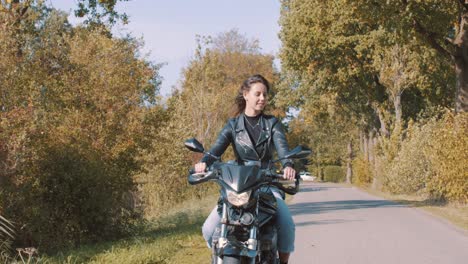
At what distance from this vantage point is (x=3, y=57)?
55.0 ft

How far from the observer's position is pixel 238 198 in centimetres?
515

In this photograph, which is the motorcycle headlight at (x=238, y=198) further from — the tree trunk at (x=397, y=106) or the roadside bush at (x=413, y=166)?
the tree trunk at (x=397, y=106)

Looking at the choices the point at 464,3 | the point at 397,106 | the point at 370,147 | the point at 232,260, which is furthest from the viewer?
the point at 370,147

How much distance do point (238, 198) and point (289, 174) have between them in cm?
62

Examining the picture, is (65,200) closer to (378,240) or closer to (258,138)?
(378,240)

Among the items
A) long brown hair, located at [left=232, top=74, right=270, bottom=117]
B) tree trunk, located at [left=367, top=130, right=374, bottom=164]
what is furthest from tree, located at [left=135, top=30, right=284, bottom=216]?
tree trunk, located at [left=367, top=130, right=374, bottom=164]

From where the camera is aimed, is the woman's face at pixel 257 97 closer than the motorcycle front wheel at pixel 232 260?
No

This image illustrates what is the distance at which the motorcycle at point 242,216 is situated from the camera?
512 cm

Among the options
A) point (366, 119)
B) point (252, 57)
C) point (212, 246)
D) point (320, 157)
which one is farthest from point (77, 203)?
point (320, 157)

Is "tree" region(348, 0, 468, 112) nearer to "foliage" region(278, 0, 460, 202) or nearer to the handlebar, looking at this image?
"foliage" region(278, 0, 460, 202)

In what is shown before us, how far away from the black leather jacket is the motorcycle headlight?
904 millimetres

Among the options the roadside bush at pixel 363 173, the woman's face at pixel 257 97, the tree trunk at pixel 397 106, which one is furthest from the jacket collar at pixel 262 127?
the roadside bush at pixel 363 173

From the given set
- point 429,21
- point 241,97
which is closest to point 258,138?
point 241,97

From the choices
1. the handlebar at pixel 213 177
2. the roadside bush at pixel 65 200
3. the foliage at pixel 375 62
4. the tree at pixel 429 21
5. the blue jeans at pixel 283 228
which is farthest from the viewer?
the foliage at pixel 375 62
